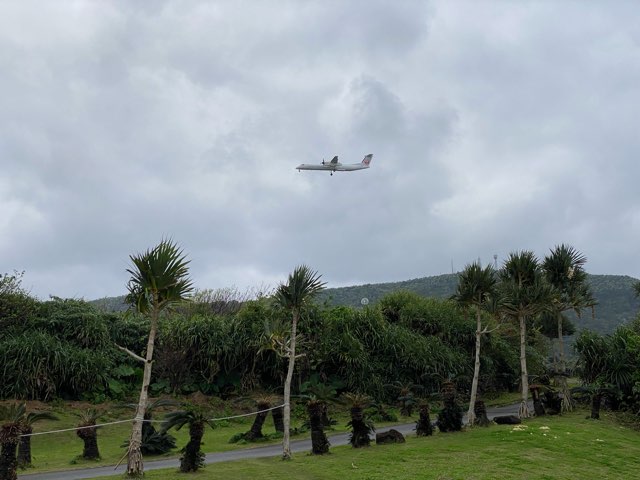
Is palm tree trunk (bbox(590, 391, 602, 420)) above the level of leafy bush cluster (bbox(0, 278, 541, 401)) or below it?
below

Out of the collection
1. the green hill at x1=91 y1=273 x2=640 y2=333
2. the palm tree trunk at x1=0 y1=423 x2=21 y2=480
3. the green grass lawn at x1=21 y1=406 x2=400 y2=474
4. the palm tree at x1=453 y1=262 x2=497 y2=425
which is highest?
the green hill at x1=91 y1=273 x2=640 y2=333

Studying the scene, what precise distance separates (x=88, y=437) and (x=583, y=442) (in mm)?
13722

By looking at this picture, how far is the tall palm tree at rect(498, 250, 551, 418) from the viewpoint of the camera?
2255 cm

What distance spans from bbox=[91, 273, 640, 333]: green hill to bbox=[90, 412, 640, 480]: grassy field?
48788 mm

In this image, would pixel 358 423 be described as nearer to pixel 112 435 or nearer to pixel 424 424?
pixel 424 424

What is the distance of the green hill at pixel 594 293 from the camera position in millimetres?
70562

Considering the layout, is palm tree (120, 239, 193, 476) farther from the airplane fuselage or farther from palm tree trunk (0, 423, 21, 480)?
the airplane fuselage

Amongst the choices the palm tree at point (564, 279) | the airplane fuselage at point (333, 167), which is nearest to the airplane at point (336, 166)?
the airplane fuselage at point (333, 167)

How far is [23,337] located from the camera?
26594mm

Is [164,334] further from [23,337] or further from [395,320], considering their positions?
→ [395,320]

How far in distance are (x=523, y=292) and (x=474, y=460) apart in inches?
406

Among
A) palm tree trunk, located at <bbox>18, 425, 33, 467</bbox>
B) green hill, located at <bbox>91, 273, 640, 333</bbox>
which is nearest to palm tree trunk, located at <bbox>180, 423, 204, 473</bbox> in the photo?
palm tree trunk, located at <bbox>18, 425, 33, 467</bbox>

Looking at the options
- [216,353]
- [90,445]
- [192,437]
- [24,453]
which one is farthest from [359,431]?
[216,353]

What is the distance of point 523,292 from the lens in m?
23.2
